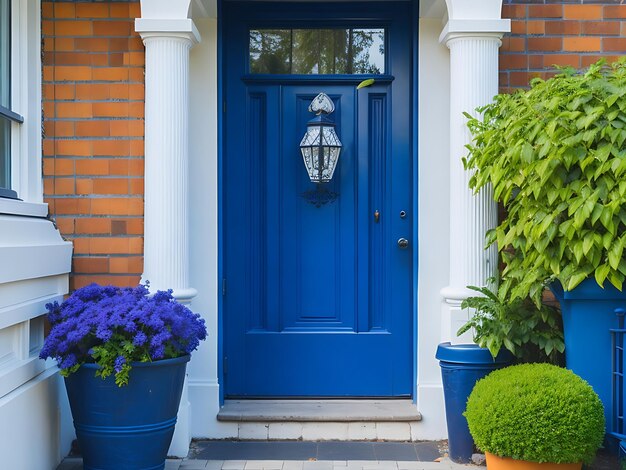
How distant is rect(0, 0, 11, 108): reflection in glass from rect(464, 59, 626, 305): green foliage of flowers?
2536 mm

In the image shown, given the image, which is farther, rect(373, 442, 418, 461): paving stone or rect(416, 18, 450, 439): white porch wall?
rect(416, 18, 450, 439): white porch wall

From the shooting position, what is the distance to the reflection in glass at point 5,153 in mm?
4270

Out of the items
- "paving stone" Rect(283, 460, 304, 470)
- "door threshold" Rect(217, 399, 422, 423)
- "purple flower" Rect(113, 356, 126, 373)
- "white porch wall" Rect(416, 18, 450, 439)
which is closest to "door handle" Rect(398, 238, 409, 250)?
"white porch wall" Rect(416, 18, 450, 439)

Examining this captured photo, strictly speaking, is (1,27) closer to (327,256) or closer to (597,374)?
(327,256)

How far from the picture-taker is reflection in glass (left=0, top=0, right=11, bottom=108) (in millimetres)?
4297

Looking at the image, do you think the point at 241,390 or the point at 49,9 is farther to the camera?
the point at 241,390

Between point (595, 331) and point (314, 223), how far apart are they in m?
1.81

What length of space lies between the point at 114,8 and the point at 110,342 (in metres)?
1.98

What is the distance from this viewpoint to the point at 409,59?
195 inches

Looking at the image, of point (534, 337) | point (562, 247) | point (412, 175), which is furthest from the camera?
point (412, 175)

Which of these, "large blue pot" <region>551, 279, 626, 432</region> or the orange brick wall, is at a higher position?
the orange brick wall

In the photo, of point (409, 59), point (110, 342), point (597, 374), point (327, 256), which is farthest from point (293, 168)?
point (597, 374)

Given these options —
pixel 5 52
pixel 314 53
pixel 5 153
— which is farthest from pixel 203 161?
pixel 5 52

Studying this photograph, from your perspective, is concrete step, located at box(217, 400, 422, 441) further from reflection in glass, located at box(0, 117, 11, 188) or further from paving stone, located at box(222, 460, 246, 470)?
reflection in glass, located at box(0, 117, 11, 188)
